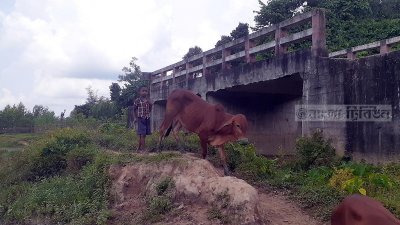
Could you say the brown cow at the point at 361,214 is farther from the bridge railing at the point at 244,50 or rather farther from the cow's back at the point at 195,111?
the bridge railing at the point at 244,50

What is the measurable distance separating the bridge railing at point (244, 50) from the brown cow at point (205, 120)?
338 centimetres

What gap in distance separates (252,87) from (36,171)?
271 inches

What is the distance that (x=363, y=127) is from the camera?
1116 centimetres

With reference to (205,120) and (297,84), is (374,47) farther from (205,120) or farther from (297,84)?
(205,120)

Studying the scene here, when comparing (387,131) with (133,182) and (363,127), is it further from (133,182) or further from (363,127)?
(133,182)

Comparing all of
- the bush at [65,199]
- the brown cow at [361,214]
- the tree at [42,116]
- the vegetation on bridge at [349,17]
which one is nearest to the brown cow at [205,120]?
the bush at [65,199]

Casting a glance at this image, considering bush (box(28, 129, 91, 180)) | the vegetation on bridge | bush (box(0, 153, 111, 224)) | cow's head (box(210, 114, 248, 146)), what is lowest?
bush (box(0, 153, 111, 224))

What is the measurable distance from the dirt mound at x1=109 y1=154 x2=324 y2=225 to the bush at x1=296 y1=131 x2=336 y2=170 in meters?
1.95

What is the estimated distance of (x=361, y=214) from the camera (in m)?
4.94

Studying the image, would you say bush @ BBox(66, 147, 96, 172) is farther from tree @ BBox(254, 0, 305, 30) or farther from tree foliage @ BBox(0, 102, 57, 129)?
tree foliage @ BBox(0, 102, 57, 129)

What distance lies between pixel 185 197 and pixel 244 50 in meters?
7.21

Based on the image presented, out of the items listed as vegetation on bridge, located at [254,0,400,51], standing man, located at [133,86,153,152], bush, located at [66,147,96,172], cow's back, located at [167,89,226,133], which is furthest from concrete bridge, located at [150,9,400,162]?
bush, located at [66,147,96,172]

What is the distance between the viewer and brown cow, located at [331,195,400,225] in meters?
4.90

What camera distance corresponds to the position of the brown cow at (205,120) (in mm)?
9945
